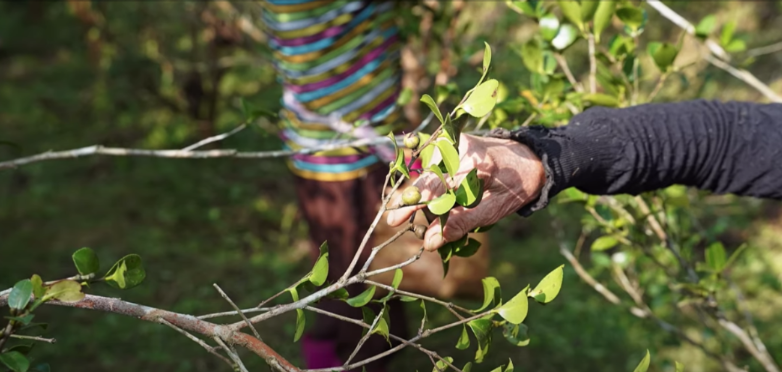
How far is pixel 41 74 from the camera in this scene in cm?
737

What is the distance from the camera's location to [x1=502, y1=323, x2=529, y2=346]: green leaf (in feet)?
3.55

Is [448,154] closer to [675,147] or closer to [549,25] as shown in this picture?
[675,147]

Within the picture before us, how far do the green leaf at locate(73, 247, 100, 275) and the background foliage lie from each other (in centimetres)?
149

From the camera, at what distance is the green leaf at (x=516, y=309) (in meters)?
0.99

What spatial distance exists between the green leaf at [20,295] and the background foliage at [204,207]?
5.15 feet

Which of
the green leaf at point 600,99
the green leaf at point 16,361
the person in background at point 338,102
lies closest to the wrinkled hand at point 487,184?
the green leaf at point 600,99

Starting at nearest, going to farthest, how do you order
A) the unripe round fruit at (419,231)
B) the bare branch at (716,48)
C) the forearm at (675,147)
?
the unripe round fruit at (419,231) → the forearm at (675,147) → the bare branch at (716,48)

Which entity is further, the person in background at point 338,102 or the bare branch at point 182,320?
the person in background at point 338,102

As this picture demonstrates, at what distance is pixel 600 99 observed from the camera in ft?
5.18

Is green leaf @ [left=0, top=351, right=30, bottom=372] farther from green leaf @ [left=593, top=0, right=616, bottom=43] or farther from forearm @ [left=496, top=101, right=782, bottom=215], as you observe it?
green leaf @ [left=593, top=0, right=616, bottom=43]

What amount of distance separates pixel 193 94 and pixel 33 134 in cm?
134

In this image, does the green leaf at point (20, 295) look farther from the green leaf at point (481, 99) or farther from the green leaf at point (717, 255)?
the green leaf at point (717, 255)

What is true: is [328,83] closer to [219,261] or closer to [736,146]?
[736,146]

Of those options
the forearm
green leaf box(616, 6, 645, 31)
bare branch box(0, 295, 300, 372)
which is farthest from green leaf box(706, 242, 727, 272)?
bare branch box(0, 295, 300, 372)
